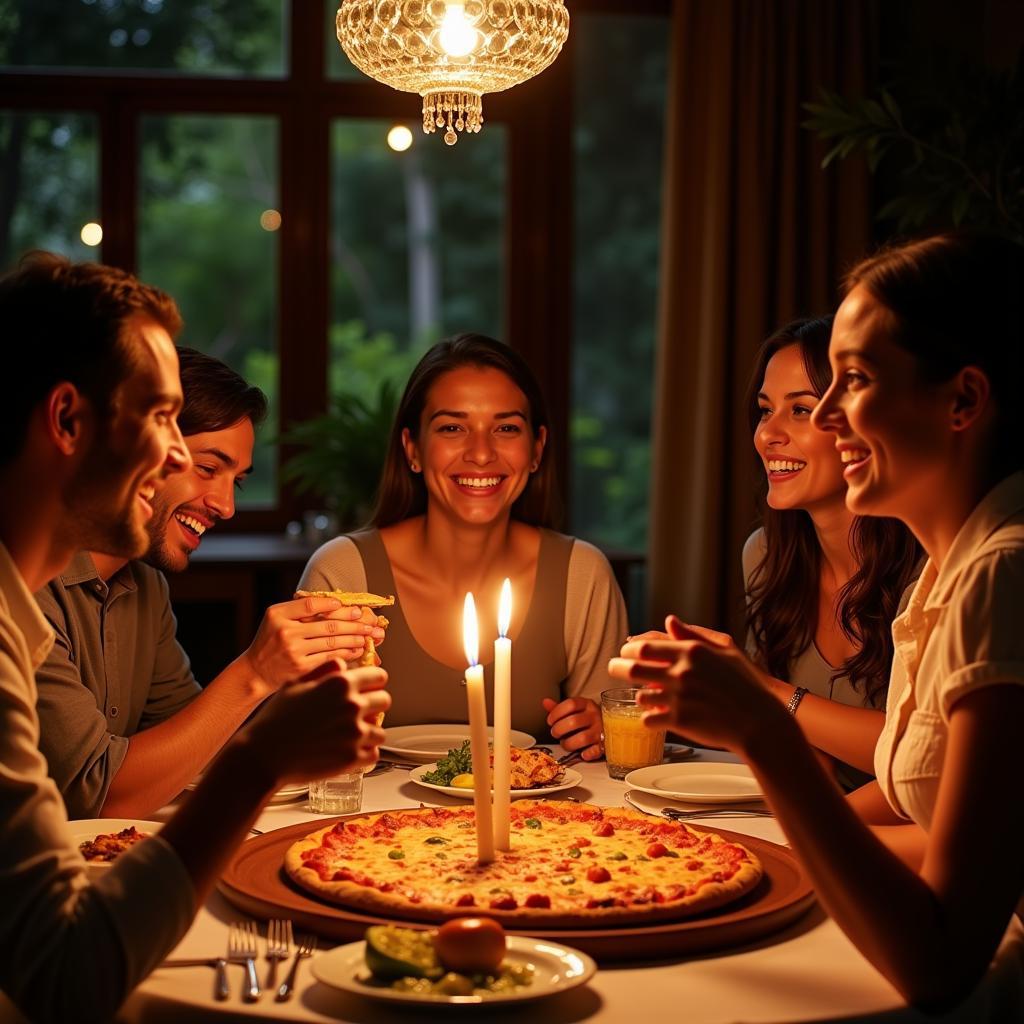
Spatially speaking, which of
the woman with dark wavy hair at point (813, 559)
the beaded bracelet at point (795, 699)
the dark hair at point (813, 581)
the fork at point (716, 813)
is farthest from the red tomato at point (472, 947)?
the dark hair at point (813, 581)

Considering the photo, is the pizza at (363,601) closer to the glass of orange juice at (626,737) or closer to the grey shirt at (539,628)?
the glass of orange juice at (626,737)

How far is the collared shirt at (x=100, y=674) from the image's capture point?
85.0 inches

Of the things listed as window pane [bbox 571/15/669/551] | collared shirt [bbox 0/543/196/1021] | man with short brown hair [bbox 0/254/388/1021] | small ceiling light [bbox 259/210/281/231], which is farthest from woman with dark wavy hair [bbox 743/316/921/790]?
small ceiling light [bbox 259/210/281/231]

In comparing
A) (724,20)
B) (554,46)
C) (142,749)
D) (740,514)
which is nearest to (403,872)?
(142,749)

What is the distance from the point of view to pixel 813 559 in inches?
122

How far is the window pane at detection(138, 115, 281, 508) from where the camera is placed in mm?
5984

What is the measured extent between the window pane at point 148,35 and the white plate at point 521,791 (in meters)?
4.41

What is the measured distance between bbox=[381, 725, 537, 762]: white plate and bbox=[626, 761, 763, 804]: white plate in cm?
28

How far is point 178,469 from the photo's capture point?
64.1 inches

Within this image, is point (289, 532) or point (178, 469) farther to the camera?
point (289, 532)

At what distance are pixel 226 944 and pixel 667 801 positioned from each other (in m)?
0.87

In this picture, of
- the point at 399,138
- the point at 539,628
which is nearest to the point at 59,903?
the point at 539,628

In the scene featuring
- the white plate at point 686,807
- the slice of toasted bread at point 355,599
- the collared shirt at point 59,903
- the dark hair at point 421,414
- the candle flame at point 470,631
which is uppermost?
the dark hair at point 421,414

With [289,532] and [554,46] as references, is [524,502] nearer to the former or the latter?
[554,46]
